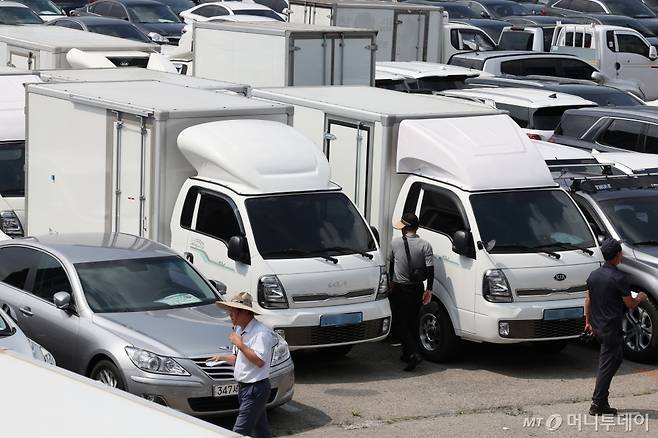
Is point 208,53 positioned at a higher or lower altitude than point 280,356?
higher

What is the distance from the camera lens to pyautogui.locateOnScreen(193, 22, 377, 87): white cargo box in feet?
60.7

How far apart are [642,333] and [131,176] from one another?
18.3 ft

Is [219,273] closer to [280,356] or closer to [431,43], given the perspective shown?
[280,356]

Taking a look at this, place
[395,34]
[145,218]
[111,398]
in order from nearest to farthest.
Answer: [111,398], [145,218], [395,34]

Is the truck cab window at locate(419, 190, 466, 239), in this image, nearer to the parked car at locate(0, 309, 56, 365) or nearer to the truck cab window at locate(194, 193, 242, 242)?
the truck cab window at locate(194, 193, 242, 242)

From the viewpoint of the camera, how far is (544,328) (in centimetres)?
1321

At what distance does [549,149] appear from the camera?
16.8 meters

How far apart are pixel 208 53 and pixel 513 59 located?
9.21 metres

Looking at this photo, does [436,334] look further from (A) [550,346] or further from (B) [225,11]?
(B) [225,11]

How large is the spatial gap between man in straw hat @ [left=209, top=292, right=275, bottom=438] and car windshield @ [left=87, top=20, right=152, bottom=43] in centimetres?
2052

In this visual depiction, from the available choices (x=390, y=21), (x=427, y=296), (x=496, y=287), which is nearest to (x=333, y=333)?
(x=427, y=296)

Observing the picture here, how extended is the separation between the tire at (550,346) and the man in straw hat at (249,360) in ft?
16.8

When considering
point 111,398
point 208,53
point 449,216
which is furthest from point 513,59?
point 111,398

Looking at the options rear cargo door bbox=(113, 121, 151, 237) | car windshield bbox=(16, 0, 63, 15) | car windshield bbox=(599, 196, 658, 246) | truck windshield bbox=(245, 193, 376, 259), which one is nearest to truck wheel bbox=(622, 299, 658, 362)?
car windshield bbox=(599, 196, 658, 246)
